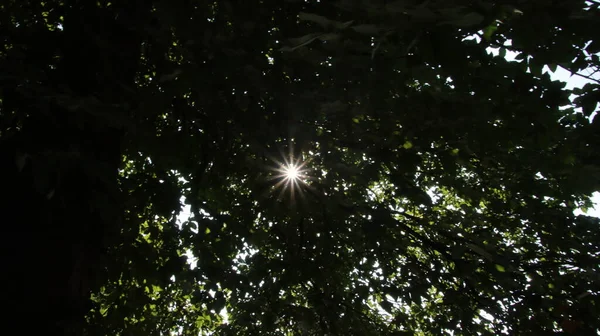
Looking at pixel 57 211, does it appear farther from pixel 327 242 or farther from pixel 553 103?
pixel 553 103

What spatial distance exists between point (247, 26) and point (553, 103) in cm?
222

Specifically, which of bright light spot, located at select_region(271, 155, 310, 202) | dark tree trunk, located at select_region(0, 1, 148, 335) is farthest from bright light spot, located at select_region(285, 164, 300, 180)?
dark tree trunk, located at select_region(0, 1, 148, 335)

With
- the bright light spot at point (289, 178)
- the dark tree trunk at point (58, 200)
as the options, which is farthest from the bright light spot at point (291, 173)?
the dark tree trunk at point (58, 200)

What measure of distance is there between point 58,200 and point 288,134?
1.79 metres

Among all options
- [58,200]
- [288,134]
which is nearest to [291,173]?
[288,134]

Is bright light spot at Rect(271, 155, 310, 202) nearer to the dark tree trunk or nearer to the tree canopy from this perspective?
the tree canopy

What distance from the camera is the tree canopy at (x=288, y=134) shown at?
1959 mm

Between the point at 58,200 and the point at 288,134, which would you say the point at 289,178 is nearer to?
the point at 288,134

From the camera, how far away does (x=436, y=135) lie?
3.15 metres

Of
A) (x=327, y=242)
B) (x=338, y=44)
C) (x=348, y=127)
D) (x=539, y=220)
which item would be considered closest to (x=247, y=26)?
(x=338, y=44)

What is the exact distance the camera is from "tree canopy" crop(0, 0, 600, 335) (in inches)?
77.1

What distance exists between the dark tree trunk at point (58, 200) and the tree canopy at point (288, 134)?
0.4 inches

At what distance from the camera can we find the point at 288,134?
3.31m

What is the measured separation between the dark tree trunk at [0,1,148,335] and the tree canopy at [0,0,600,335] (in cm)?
1
